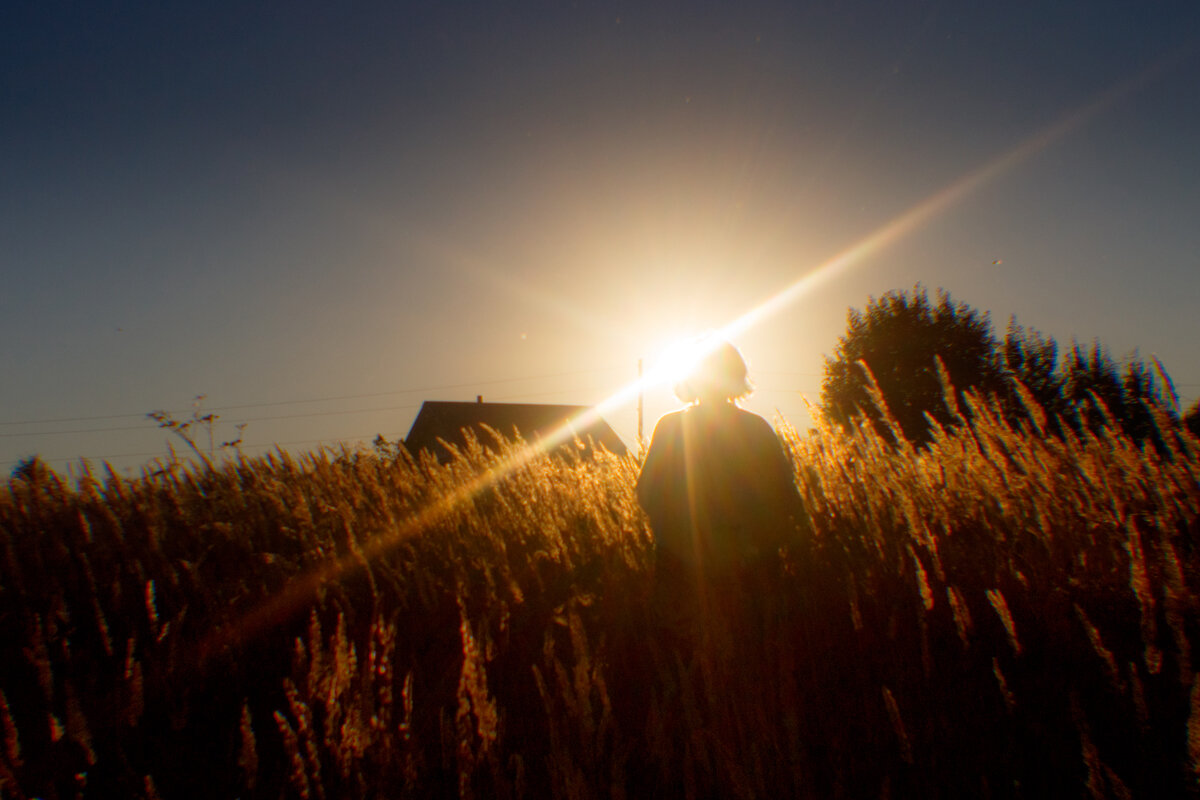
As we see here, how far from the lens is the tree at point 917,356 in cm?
2311

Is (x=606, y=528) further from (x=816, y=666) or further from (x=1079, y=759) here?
(x=1079, y=759)

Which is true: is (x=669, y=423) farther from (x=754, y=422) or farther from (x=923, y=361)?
(x=923, y=361)

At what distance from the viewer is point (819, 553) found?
234cm

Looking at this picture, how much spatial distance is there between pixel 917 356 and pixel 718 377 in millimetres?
24320

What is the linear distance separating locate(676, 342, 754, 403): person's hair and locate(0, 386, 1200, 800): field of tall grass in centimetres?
58

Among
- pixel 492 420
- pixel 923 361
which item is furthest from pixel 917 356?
pixel 492 420

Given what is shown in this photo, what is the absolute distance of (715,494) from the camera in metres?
2.59

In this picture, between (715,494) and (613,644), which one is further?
(715,494)

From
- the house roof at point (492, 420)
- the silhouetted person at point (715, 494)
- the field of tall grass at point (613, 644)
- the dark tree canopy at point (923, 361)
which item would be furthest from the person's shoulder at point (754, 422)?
the house roof at point (492, 420)

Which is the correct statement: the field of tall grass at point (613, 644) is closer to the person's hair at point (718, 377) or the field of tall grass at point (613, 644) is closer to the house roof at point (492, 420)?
the person's hair at point (718, 377)

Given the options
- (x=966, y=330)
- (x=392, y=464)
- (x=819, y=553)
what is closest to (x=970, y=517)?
(x=819, y=553)

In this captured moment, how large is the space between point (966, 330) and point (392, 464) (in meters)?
25.8

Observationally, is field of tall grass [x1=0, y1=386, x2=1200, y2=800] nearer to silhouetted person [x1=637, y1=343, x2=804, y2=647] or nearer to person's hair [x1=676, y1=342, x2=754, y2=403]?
silhouetted person [x1=637, y1=343, x2=804, y2=647]

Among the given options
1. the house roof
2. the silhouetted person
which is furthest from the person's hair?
the house roof
